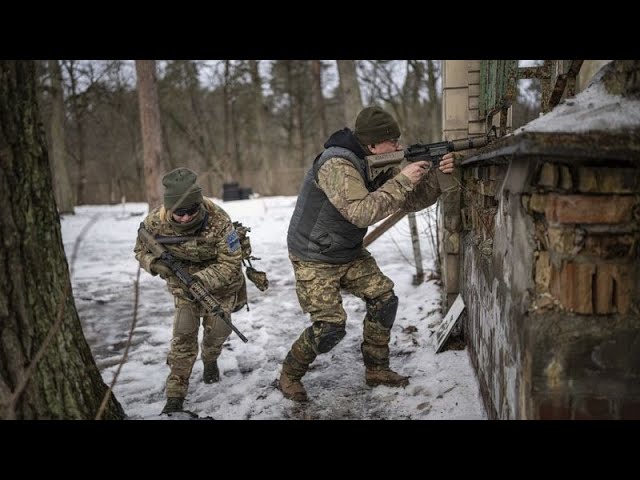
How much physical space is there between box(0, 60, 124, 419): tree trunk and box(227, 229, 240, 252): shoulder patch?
1260 mm

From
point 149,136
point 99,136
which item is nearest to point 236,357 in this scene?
point 149,136

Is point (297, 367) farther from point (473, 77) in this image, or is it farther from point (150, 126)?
point (150, 126)

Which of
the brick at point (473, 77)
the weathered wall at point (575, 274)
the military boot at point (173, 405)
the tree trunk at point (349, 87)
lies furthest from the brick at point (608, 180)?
the tree trunk at point (349, 87)

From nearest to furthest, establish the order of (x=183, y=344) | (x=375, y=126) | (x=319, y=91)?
(x=375, y=126)
(x=183, y=344)
(x=319, y=91)

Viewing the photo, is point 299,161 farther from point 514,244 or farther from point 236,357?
point 514,244

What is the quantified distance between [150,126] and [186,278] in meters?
7.72

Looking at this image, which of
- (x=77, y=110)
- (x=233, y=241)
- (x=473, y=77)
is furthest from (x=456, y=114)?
(x=77, y=110)

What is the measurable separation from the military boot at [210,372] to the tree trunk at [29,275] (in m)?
1.34

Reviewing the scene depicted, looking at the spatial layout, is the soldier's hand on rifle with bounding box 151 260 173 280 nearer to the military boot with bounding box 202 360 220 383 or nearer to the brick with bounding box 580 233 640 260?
the military boot with bounding box 202 360 220 383

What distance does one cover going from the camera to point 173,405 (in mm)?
3213

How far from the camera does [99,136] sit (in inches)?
1099

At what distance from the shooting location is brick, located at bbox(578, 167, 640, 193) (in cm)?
159

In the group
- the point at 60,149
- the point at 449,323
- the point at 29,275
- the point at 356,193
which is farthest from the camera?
the point at 60,149
